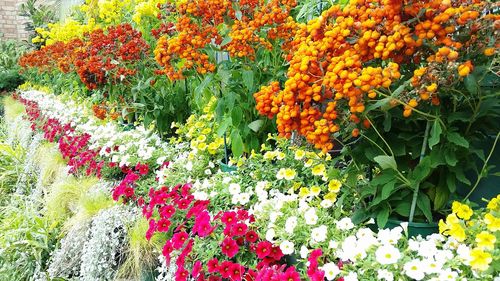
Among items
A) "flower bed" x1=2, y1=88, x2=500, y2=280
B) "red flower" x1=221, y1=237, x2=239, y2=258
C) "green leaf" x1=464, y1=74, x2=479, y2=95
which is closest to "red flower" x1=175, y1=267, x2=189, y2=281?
"flower bed" x1=2, y1=88, x2=500, y2=280

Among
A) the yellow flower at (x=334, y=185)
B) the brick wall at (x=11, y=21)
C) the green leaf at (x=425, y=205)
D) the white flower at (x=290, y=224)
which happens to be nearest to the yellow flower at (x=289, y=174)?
the yellow flower at (x=334, y=185)

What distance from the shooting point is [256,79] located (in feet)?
7.11

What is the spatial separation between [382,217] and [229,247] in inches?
19.8

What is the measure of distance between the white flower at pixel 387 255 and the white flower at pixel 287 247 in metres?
0.29

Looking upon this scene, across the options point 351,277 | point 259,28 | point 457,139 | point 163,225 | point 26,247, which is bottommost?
point 26,247

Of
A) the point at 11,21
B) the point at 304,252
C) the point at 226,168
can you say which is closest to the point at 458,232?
the point at 304,252

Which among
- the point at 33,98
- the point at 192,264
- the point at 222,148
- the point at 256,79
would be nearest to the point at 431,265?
the point at 192,264

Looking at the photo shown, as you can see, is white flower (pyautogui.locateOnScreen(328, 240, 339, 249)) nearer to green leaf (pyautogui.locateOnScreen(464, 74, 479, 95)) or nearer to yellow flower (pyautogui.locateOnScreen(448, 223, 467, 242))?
yellow flower (pyautogui.locateOnScreen(448, 223, 467, 242))

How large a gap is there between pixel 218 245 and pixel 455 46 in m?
0.98

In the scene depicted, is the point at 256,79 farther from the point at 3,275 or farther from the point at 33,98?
the point at 33,98

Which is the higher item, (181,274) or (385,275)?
(385,275)

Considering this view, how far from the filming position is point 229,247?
147 cm

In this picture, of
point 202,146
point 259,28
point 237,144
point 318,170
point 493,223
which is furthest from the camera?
point 202,146

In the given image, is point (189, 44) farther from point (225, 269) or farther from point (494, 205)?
point (494, 205)
